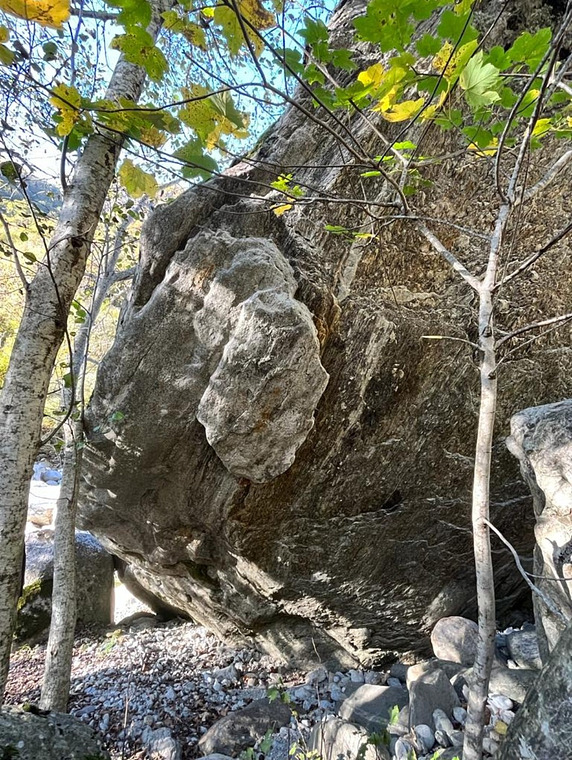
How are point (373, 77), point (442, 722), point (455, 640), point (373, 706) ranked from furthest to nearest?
point (455, 640), point (373, 706), point (442, 722), point (373, 77)

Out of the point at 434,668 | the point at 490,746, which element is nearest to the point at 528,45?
the point at 490,746

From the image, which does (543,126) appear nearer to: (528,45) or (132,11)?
(528,45)

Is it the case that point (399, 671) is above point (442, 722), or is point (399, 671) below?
below

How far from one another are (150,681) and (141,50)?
6.19 m

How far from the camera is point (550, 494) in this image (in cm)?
279

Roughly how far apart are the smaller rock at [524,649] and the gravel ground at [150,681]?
2.59 m

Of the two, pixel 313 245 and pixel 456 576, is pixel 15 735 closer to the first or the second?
pixel 313 245

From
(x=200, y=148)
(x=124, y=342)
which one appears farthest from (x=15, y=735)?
(x=200, y=148)

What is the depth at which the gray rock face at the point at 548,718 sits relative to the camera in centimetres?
158

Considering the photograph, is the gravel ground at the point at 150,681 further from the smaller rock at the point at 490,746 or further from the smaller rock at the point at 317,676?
the smaller rock at the point at 490,746

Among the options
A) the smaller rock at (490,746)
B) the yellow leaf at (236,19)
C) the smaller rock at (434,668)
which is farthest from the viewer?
the smaller rock at (434,668)

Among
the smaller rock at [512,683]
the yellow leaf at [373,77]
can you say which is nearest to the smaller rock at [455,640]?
the smaller rock at [512,683]

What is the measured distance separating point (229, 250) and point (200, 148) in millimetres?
1753

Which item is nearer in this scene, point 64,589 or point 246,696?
point 64,589
